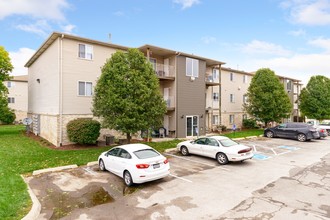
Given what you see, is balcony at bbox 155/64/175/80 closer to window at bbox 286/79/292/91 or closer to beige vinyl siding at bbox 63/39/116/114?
beige vinyl siding at bbox 63/39/116/114

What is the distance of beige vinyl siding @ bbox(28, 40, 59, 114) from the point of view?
1684 centimetres

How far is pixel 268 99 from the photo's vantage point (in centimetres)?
2625

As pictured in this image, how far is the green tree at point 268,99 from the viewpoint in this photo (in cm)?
2630

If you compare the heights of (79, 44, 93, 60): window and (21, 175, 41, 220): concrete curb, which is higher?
(79, 44, 93, 60): window

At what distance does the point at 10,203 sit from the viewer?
643 centimetres

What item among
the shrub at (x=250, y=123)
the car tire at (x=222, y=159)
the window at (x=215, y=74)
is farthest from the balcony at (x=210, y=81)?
the car tire at (x=222, y=159)

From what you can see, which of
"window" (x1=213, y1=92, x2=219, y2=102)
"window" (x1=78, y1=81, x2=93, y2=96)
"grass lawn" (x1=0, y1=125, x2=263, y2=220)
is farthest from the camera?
"window" (x1=213, y1=92, x2=219, y2=102)

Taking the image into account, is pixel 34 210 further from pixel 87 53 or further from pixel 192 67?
pixel 192 67

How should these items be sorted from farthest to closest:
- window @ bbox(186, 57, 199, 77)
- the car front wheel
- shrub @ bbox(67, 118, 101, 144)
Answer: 1. window @ bbox(186, 57, 199, 77)
2. shrub @ bbox(67, 118, 101, 144)
3. the car front wheel

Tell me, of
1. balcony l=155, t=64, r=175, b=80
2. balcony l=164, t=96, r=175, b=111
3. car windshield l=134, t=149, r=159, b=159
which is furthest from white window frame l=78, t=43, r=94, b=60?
car windshield l=134, t=149, r=159, b=159

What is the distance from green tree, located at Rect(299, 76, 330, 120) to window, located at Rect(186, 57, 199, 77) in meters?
25.6

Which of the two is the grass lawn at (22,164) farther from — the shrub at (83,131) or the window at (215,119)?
the window at (215,119)

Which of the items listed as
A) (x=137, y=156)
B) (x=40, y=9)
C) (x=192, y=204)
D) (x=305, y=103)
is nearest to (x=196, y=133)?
(x=137, y=156)

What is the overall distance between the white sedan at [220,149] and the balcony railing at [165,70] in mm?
8980
